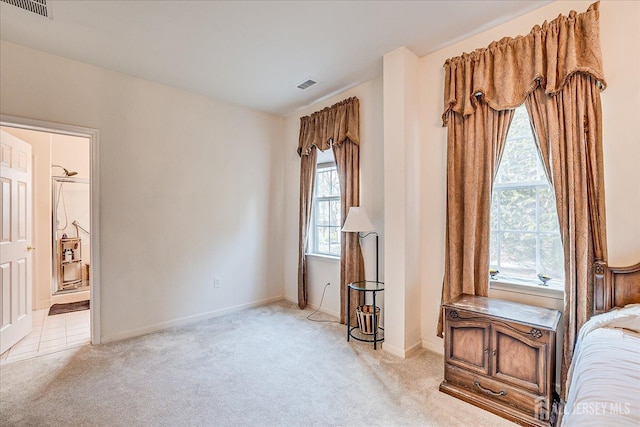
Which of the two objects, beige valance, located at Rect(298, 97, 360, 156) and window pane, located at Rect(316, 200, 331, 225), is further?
window pane, located at Rect(316, 200, 331, 225)

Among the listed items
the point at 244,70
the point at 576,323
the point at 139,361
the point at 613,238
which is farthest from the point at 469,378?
the point at 244,70

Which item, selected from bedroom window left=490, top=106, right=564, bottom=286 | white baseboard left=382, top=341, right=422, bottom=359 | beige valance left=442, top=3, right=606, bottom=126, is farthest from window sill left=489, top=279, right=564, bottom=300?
beige valance left=442, top=3, right=606, bottom=126

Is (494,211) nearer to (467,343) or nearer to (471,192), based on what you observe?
(471,192)

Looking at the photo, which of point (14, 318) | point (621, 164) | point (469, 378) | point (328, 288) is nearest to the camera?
point (621, 164)

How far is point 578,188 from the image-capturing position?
1918 mm

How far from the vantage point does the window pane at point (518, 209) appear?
2.29m

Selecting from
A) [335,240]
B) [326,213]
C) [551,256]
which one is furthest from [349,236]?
[551,256]

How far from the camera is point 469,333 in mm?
2080

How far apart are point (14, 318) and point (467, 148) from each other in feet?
14.9

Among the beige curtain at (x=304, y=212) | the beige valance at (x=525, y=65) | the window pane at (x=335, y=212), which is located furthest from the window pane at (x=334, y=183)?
the beige valance at (x=525, y=65)

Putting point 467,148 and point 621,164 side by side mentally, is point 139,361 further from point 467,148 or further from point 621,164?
point 621,164

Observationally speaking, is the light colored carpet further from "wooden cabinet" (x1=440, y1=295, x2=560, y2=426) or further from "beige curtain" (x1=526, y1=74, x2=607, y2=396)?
"beige curtain" (x1=526, y1=74, x2=607, y2=396)

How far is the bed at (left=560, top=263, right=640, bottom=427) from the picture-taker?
904 mm

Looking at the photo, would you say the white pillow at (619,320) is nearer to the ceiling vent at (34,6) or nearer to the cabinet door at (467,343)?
the cabinet door at (467,343)
